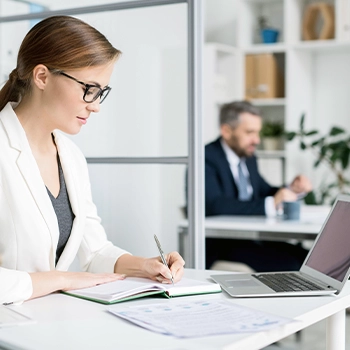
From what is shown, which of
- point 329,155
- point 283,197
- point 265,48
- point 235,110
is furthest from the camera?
point 265,48

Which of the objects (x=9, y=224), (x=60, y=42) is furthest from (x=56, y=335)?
(x=60, y=42)

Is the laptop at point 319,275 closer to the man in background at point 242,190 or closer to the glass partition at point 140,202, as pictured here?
the glass partition at point 140,202

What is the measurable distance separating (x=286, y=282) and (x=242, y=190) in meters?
2.36

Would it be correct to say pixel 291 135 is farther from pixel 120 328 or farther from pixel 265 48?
pixel 120 328

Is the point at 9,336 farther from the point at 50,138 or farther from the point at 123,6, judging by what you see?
the point at 123,6

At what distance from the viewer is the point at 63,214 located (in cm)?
178

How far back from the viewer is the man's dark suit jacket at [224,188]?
3.63 m

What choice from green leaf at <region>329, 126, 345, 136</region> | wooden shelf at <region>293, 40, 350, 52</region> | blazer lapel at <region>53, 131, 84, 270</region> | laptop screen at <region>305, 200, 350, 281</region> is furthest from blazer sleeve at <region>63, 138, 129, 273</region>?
wooden shelf at <region>293, 40, 350, 52</region>

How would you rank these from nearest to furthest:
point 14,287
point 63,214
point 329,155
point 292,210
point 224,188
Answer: point 14,287
point 63,214
point 292,210
point 224,188
point 329,155

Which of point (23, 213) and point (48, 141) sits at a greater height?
point (48, 141)

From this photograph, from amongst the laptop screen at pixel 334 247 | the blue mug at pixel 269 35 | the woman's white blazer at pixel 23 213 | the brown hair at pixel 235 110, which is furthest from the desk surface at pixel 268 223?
the blue mug at pixel 269 35

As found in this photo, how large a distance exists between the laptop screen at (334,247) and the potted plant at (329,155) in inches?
128

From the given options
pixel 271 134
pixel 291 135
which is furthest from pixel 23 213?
pixel 271 134

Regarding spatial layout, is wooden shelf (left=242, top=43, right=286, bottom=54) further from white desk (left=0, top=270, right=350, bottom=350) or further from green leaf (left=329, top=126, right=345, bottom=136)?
white desk (left=0, top=270, right=350, bottom=350)
